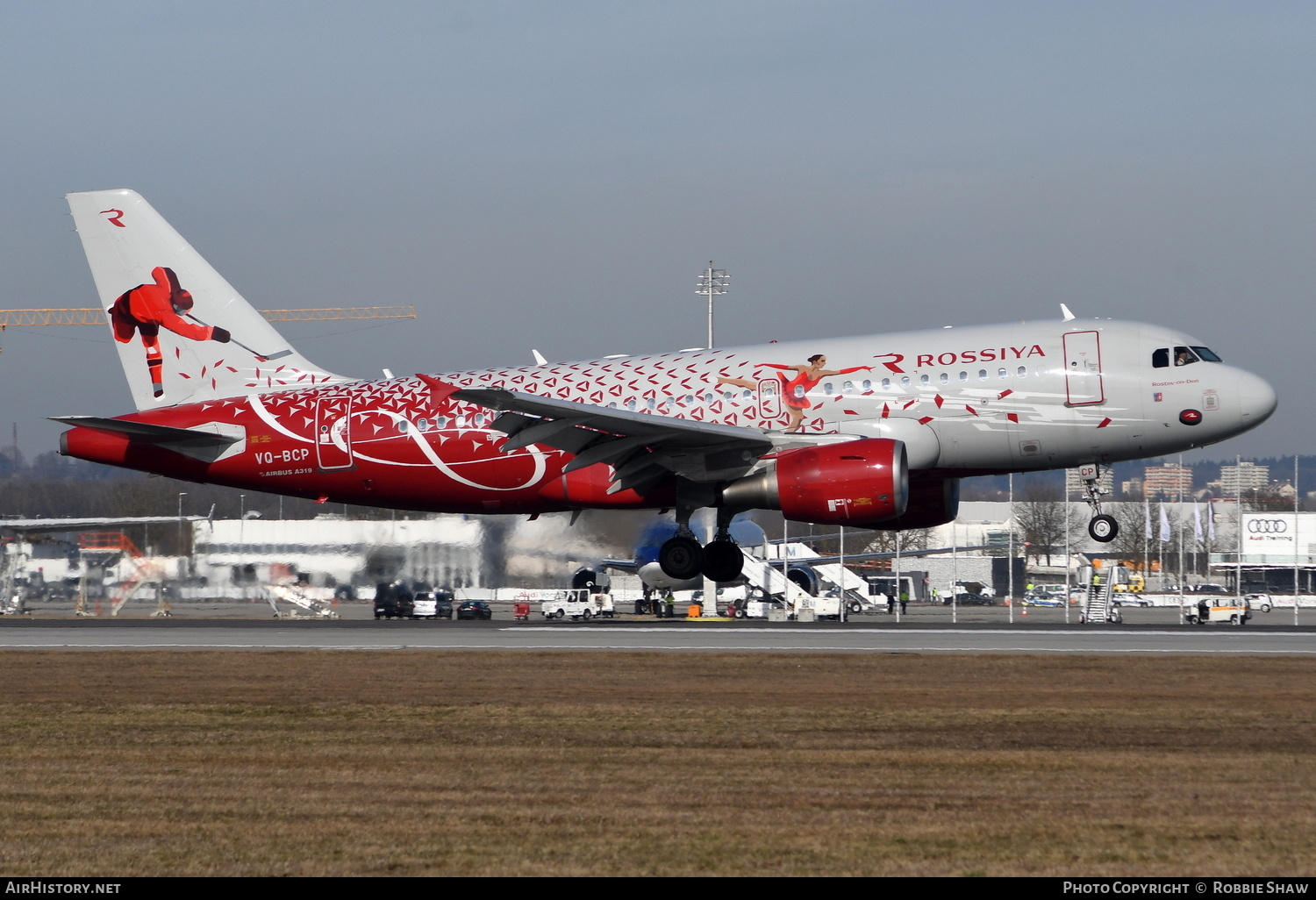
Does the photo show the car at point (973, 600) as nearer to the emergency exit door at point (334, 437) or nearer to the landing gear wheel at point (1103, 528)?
the landing gear wheel at point (1103, 528)

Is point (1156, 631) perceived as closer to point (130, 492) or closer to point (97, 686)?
Answer: point (97, 686)

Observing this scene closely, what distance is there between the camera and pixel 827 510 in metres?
28.2

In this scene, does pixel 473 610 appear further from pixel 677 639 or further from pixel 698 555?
pixel 677 639

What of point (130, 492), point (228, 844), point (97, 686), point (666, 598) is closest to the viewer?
point (228, 844)

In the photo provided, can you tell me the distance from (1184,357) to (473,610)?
26.4 metres

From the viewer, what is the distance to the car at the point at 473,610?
153 feet

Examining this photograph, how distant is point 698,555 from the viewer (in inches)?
1222

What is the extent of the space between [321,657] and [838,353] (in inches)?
472

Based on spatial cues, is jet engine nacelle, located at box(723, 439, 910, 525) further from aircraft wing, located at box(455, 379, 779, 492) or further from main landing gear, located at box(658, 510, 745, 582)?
main landing gear, located at box(658, 510, 745, 582)

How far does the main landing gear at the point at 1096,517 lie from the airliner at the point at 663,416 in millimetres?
63

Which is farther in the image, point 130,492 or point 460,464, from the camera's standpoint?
point 130,492

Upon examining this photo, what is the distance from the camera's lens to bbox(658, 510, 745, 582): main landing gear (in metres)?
30.9

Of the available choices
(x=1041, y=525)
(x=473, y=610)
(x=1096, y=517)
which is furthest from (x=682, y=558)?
(x=1041, y=525)
